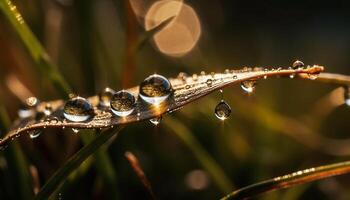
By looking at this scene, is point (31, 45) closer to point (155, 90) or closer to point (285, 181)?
point (155, 90)

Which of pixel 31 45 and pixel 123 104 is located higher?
pixel 31 45

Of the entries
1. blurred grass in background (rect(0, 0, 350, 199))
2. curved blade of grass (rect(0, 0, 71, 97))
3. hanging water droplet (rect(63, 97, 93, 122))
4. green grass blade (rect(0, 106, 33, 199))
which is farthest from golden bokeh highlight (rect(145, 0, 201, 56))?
hanging water droplet (rect(63, 97, 93, 122))

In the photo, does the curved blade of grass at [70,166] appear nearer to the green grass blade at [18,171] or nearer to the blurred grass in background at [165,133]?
the blurred grass in background at [165,133]

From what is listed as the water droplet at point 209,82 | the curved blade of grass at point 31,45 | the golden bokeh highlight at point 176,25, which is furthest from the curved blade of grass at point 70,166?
the golden bokeh highlight at point 176,25

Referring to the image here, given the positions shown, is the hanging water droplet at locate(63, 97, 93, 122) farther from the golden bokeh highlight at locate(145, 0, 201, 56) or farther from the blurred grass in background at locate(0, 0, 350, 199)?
the golden bokeh highlight at locate(145, 0, 201, 56)

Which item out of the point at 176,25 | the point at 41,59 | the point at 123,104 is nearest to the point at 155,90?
the point at 123,104

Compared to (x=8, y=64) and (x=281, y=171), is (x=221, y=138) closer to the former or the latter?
(x=281, y=171)

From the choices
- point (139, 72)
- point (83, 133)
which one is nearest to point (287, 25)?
point (139, 72)
